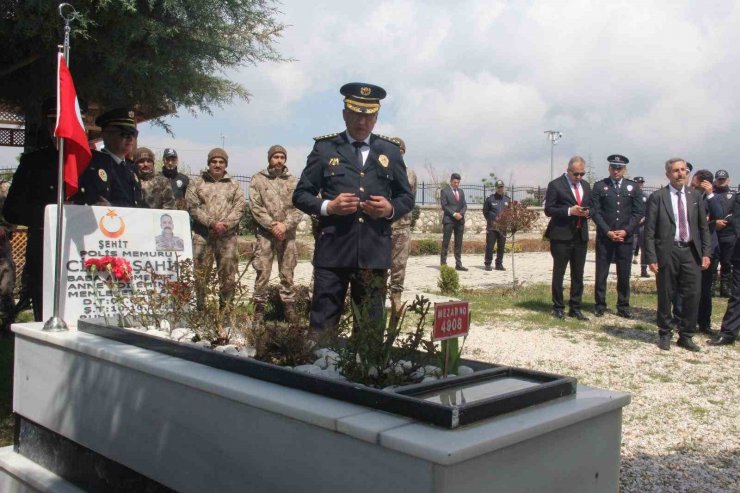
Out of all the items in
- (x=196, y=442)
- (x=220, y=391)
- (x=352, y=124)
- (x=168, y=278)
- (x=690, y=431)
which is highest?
(x=352, y=124)

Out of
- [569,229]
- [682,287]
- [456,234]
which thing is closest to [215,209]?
[569,229]

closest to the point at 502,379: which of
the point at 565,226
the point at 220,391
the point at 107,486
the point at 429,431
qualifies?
the point at 429,431

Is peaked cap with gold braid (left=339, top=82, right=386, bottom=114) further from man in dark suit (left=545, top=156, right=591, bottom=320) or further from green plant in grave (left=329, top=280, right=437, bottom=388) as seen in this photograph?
man in dark suit (left=545, top=156, right=591, bottom=320)

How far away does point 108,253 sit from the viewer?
4707mm

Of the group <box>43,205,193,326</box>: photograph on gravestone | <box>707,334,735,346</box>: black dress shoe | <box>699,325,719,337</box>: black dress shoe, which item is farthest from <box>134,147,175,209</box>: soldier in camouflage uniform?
<box>699,325,719,337</box>: black dress shoe

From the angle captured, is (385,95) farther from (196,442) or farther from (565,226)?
(565,226)

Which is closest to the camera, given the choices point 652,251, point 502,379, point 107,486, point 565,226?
point 502,379

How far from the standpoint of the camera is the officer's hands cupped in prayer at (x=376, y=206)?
4332 millimetres

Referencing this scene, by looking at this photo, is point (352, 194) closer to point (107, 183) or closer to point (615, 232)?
point (107, 183)

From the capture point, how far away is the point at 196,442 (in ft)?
10.0

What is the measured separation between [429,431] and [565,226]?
8124 millimetres

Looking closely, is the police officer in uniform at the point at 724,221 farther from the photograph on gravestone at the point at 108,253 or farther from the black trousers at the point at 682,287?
the photograph on gravestone at the point at 108,253

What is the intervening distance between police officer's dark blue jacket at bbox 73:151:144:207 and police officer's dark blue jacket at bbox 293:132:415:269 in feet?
5.02

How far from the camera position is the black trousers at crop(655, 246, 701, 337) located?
8.15 meters
